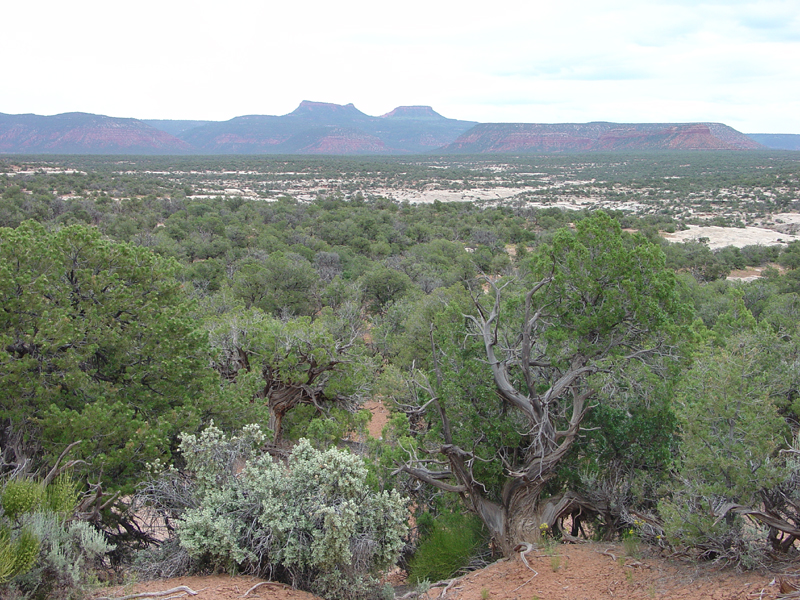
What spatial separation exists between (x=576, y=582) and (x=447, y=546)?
6.54 feet

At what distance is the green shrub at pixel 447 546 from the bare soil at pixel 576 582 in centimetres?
64

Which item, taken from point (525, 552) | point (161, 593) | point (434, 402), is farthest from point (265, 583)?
point (434, 402)

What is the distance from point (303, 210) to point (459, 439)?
3868 centimetres

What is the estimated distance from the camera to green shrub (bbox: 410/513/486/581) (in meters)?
7.19

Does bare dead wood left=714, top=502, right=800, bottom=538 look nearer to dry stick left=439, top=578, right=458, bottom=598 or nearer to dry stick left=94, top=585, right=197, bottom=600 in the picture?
dry stick left=439, top=578, right=458, bottom=598

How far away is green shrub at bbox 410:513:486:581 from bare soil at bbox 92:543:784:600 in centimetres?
64

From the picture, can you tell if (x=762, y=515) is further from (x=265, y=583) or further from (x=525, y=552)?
(x=265, y=583)

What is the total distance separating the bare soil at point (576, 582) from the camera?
4989 mm

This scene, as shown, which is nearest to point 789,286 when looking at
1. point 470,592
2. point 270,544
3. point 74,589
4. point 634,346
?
point 634,346

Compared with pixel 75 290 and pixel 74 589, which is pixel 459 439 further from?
pixel 75 290

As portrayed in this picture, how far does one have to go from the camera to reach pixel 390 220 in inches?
1587

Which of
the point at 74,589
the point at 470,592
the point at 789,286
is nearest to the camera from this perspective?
the point at 74,589

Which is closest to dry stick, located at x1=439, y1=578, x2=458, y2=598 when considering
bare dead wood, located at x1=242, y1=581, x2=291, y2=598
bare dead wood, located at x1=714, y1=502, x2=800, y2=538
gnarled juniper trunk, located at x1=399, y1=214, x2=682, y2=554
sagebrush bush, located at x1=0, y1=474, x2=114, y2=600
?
gnarled juniper trunk, located at x1=399, y1=214, x2=682, y2=554

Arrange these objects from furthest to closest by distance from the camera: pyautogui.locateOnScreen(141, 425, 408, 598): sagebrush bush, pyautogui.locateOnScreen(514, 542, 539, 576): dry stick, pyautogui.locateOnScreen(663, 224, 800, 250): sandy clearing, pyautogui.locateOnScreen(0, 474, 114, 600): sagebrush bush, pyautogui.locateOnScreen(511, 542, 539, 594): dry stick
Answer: pyautogui.locateOnScreen(663, 224, 800, 250): sandy clearing
pyautogui.locateOnScreen(514, 542, 539, 576): dry stick
pyautogui.locateOnScreen(511, 542, 539, 594): dry stick
pyautogui.locateOnScreen(141, 425, 408, 598): sagebrush bush
pyautogui.locateOnScreen(0, 474, 114, 600): sagebrush bush
